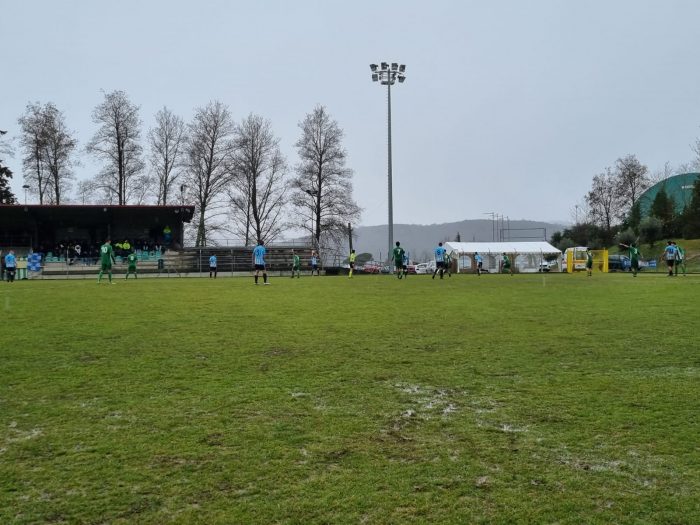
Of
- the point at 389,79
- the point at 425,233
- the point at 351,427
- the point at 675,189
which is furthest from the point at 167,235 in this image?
the point at 425,233

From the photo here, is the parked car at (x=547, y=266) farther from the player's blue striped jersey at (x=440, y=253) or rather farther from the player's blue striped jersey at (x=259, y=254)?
the player's blue striped jersey at (x=259, y=254)

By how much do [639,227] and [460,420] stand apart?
6483 centimetres

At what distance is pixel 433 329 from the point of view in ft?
32.8

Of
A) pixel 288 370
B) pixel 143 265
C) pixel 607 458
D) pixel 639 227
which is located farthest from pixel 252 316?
pixel 639 227

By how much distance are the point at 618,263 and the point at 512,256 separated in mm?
9367

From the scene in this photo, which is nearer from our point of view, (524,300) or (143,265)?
(524,300)

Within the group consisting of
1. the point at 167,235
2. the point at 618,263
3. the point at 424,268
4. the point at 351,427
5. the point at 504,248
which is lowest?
the point at 351,427

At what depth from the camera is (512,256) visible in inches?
2165

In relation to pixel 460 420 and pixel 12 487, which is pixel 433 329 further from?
pixel 12 487

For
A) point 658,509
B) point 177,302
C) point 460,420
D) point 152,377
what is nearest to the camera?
point 658,509

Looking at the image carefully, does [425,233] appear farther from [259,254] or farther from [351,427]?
[351,427]

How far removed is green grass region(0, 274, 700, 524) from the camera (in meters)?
3.13

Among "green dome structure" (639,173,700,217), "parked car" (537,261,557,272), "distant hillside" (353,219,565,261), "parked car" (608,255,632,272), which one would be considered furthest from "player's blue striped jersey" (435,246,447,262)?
"distant hillside" (353,219,565,261)

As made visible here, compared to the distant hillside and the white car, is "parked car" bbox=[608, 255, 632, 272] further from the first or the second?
the distant hillside
